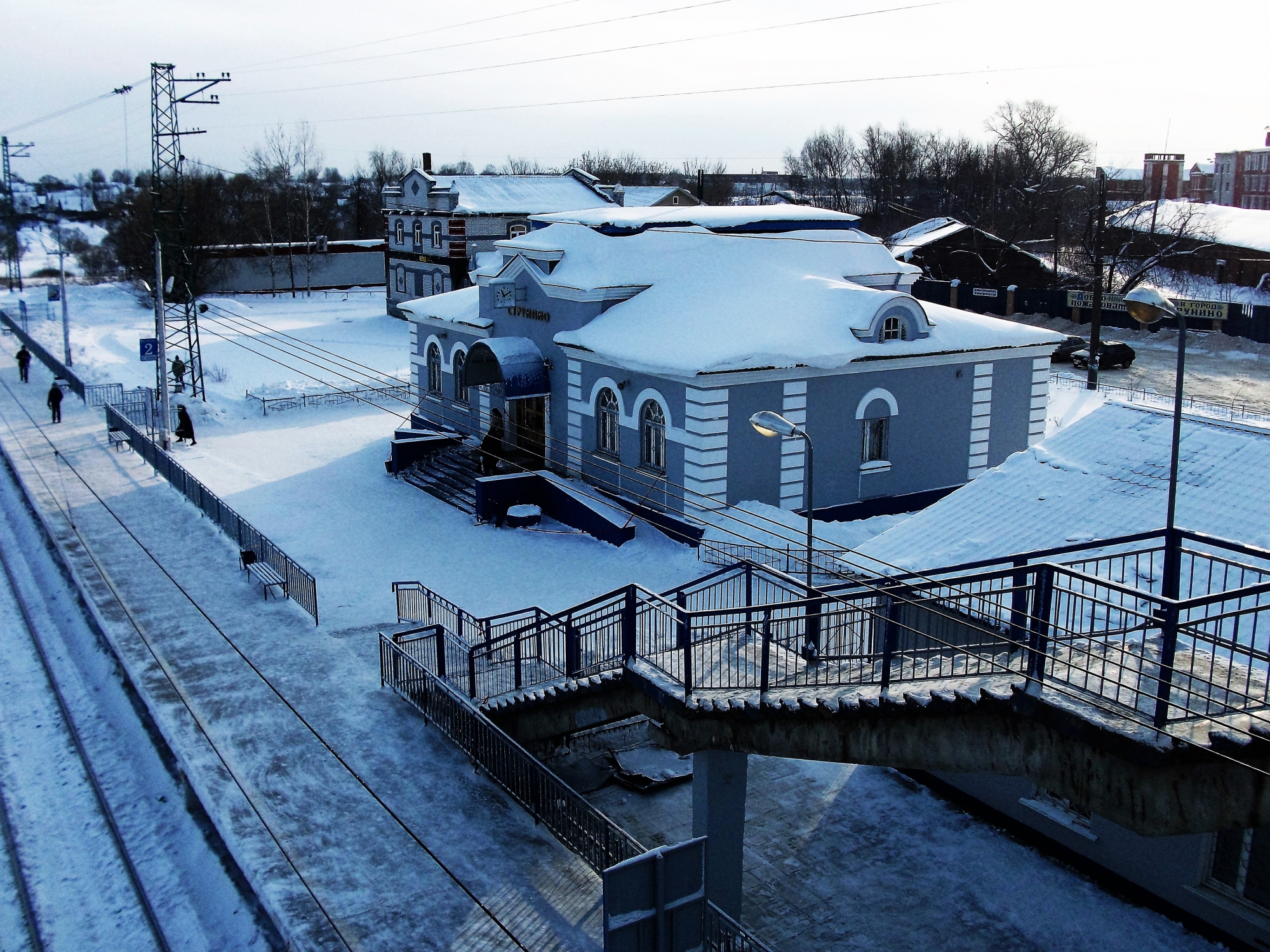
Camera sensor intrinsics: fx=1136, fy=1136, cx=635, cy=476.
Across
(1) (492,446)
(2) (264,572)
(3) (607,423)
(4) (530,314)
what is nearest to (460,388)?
(1) (492,446)

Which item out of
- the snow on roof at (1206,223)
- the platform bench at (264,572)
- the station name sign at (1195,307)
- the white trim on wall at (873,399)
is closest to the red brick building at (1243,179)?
the snow on roof at (1206,223)

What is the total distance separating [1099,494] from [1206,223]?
5953 centimetres

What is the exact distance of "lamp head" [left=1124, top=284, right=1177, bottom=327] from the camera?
969 cm

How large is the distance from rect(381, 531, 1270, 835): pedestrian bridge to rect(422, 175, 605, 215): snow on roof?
4382 cm

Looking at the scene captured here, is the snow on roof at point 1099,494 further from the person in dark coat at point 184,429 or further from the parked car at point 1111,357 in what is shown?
the parked car at point 1111,357

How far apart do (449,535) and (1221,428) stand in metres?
16.4

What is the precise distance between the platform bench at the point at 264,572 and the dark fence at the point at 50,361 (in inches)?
923

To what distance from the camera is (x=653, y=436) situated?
25812mm

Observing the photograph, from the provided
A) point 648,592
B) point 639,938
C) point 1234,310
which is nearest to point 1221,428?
point 648,592

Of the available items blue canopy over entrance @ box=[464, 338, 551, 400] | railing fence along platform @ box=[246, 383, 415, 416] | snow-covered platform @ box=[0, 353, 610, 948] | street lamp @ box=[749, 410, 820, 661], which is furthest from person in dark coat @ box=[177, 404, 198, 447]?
street lamp @ box=[749, 410, 820, 661]

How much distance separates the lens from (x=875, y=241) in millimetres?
30844

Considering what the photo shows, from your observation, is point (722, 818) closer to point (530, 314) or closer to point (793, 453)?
point (793, 453)

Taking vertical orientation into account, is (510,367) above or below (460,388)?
above

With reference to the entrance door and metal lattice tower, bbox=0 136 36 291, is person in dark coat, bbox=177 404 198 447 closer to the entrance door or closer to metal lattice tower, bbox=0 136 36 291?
the entrance door
